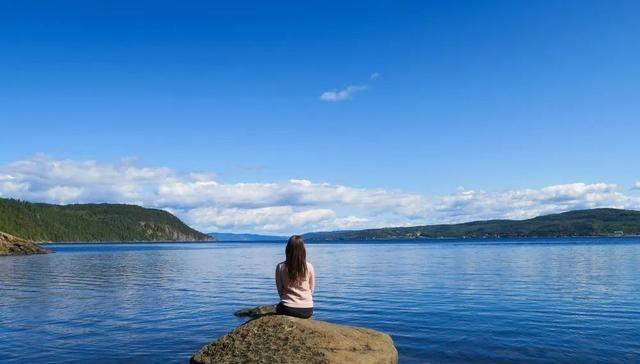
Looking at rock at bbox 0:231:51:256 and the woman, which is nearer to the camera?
the woman

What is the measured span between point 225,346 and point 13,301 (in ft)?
94.1

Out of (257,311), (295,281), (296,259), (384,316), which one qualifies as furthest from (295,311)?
(384,316)

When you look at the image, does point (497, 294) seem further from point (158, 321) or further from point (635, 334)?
point (158, 321)

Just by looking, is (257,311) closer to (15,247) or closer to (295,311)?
(295,311)

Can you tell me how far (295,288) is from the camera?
16.9 meters

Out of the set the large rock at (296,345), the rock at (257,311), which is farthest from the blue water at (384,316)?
the large rock at (296,345)

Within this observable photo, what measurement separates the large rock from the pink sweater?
76 cm

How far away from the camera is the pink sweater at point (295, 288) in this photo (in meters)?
16.8

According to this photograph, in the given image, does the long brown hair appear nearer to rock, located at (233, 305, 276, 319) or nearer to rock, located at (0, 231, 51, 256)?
rock, located at (233, 305, 276, 319)

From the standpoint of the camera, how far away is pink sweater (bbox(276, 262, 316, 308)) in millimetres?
16812

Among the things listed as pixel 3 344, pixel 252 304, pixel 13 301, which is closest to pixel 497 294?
pixel 252 304

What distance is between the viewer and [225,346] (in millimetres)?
16328

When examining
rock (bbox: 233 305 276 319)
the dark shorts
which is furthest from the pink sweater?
rock (bbox: 233 305 276 319)

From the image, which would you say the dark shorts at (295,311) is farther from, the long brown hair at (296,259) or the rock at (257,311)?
the rock at (257,311)
